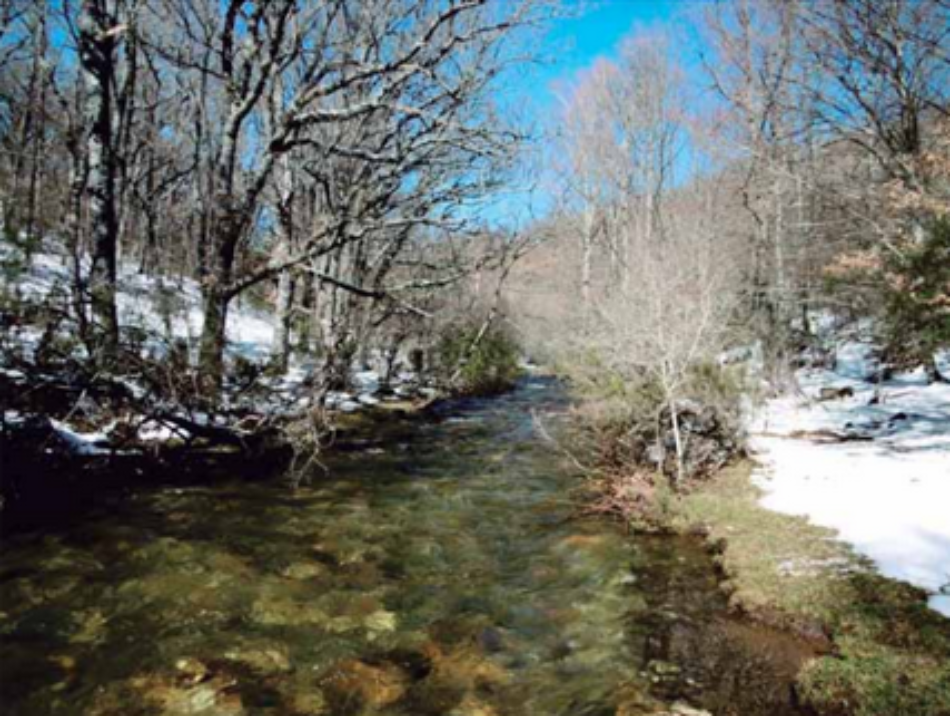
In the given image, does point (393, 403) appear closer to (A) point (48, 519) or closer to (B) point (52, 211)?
(A) point (48, 519)

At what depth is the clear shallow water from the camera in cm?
407

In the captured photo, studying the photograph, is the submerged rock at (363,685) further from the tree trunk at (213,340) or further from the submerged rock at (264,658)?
the tree trunk at (213,340)

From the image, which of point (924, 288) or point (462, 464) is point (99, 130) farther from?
point (924, 288)

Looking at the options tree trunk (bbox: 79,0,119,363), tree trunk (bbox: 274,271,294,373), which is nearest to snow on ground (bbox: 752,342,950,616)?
tree trunk (bbox: 79,0,119,363)

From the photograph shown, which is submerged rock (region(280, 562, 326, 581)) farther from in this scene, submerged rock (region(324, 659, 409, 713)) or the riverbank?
the riverbank

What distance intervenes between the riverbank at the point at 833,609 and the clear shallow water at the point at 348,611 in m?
0.31

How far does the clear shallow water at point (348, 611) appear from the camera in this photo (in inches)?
160

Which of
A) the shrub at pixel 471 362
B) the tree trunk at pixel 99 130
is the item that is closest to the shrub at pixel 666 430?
the tree trunk at pixel 99 130

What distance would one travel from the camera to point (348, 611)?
5.20m

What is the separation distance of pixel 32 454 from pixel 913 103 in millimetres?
15320

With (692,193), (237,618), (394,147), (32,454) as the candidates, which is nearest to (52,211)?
(394,147)

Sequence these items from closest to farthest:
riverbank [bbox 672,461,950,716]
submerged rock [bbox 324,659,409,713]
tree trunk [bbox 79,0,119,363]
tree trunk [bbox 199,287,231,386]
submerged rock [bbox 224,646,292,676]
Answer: riverbank [bbox 672,461,950,716], submerged rock [bbox 324,659,409,713], submerged rock [bbox 224,646,292,676], tree trunk [bbox 199,287,231,386], tree trunk [bbox 79,0,119,363]

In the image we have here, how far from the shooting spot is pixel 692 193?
81.0 ft

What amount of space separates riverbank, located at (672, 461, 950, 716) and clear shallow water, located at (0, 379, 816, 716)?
31 cm
